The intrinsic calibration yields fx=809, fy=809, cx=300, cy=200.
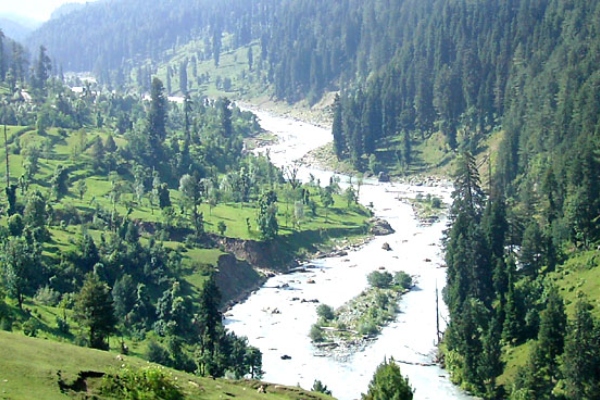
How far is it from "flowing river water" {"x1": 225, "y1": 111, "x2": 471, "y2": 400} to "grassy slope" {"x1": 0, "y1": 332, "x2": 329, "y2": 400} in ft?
76.7

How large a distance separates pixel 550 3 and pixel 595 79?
229ft

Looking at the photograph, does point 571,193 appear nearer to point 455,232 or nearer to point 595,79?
point 455,232

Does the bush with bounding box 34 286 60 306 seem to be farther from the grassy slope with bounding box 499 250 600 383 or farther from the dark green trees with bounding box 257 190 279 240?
the grassy slope with bounding box 499 250 600 383

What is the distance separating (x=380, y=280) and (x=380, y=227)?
1302 inches

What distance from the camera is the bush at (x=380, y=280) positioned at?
106 meters

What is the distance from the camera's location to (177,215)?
119375 mm

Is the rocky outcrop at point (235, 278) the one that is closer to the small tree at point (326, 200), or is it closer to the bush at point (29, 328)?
the bush at point (29, 328)

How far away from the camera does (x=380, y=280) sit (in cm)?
10650

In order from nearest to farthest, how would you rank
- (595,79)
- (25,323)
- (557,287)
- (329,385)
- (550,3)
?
1. (25,323)
2. (329,385)
3. (557,287)
4. (595,79)
5. (550,3)

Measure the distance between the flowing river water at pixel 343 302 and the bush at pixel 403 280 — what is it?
4.36 feet

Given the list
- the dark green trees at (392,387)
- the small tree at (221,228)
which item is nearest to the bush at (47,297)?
the small tree at (221,228)

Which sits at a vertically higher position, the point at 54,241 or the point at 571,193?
the point at 571,193

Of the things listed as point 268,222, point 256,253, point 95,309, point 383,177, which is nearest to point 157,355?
point 95,309

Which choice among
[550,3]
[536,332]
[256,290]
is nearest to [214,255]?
[256,290]
